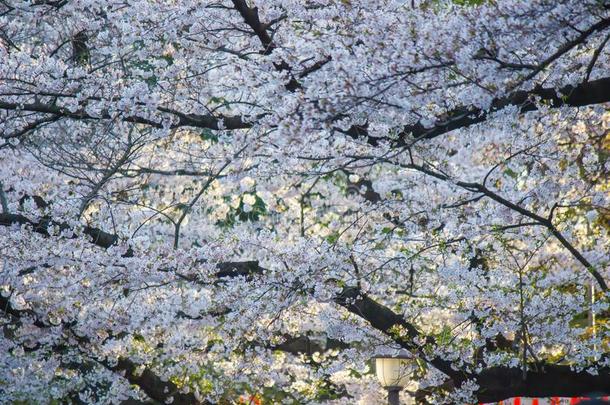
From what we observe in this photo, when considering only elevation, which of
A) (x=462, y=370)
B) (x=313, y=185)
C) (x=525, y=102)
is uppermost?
(x=313, y=185)

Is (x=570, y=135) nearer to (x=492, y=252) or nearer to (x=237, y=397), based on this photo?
(x=492, y=252)

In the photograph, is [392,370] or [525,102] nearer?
[525,102]

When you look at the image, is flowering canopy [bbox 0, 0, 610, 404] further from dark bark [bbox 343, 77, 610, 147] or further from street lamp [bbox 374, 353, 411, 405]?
street lamp [bbox 374, 353, 411, 405]

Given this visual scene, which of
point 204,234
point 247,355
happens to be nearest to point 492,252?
point 247,355

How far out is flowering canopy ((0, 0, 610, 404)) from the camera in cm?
601

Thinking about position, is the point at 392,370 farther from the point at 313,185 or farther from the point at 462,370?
the point at 313,185

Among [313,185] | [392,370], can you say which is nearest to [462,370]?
[392,370]

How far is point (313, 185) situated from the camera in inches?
385

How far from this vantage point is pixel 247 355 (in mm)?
10969

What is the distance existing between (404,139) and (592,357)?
2594mm

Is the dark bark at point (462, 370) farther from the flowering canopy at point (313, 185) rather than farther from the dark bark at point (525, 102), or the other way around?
the dark bark at point (525, 102)

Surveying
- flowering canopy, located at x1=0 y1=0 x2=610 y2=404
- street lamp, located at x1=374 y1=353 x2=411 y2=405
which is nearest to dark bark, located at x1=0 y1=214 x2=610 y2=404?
flowering canopy, located at x1=0 y1=0 x2=610 y2=404

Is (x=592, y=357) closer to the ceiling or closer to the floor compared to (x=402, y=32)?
closer to the floor

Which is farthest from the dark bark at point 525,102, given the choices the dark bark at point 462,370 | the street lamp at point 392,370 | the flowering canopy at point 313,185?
the street lamp at point 392,370
